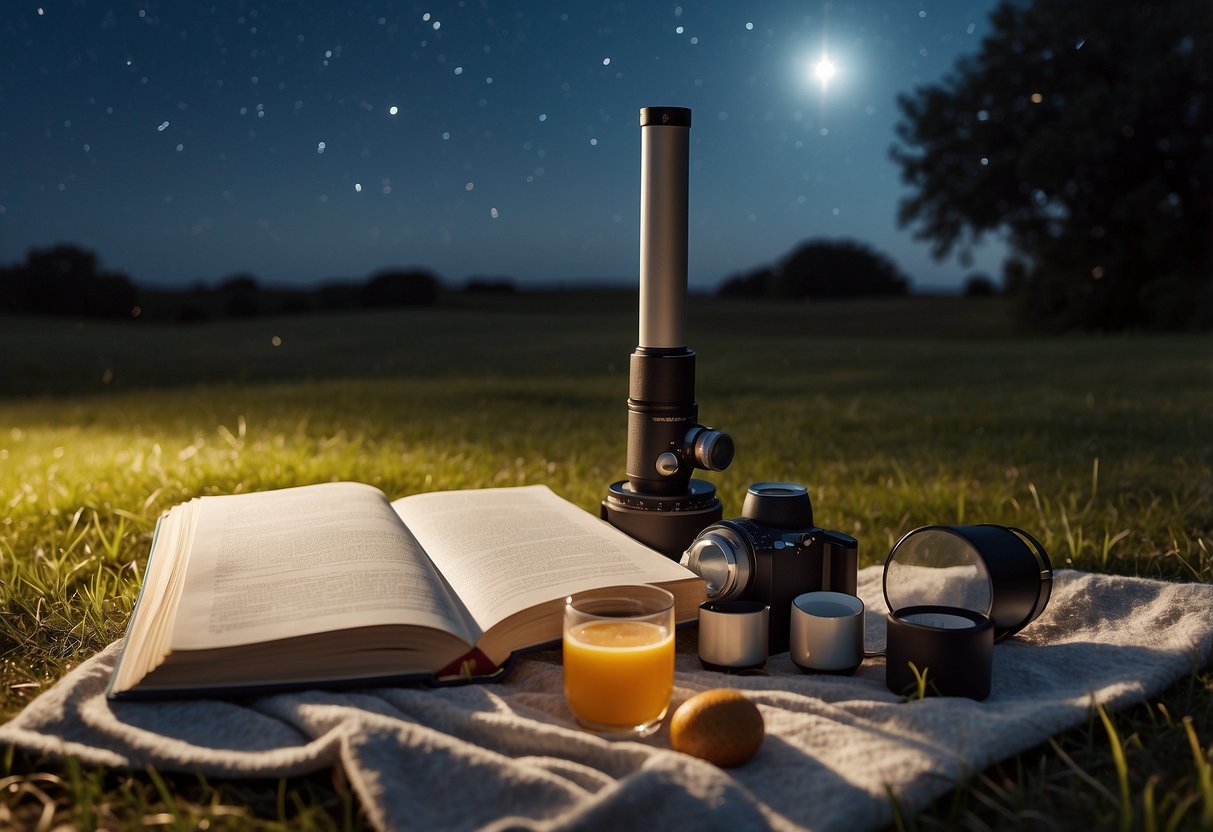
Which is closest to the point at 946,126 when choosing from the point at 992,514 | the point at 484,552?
the point at 992,514

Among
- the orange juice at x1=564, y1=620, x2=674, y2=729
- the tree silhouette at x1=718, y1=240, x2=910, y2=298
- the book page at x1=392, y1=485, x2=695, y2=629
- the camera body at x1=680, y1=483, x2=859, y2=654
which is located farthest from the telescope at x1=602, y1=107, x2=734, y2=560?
the tree silhouette at x1=718, y1=240, x2=910, y2=298

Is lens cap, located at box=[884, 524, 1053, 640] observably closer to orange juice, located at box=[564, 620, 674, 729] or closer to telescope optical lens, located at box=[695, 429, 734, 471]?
telescope optical lens, located at box=[695, 429, 734, 471]

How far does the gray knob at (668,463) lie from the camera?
2148 millimetres

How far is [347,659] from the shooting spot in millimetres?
1567

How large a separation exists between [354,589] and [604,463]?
96.9 inches

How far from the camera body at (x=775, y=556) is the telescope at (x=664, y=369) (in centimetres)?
26

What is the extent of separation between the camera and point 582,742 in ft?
4.58

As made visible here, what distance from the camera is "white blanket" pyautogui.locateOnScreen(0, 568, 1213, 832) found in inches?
48.8

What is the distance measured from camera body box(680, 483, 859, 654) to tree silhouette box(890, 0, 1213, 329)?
17.8m

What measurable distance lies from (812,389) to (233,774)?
7.07 metres

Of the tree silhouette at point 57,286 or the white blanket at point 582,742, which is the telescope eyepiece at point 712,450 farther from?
the tree silhouette at point 57,286

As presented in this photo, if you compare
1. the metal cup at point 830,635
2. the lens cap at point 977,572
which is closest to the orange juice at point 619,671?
the metal cup at point 830,635

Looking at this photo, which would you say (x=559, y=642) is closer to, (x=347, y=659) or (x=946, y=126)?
(x=347, y=659)

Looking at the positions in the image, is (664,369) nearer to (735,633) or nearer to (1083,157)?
(735,633)
